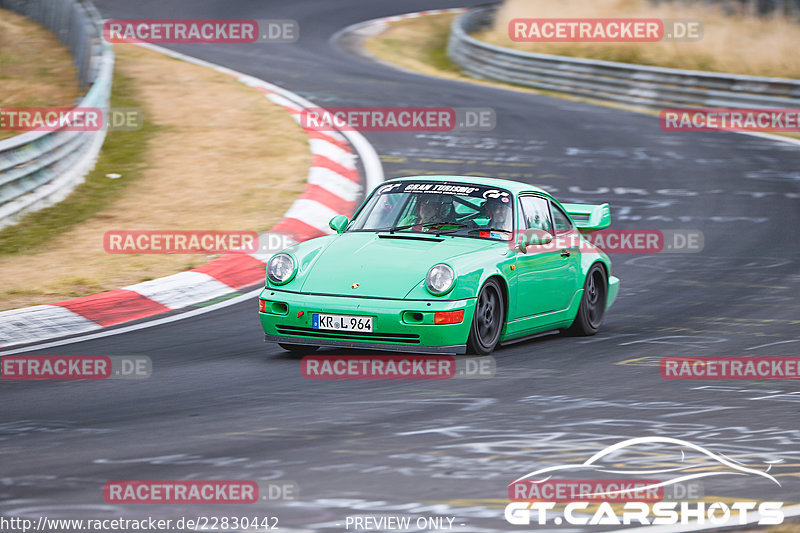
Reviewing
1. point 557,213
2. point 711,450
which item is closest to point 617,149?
point 557,213

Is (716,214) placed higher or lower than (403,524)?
lower

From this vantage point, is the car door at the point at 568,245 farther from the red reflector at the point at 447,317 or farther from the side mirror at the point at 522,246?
the red reflector at the point at 447,317

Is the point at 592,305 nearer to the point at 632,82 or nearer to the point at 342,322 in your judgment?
the point at 342,322

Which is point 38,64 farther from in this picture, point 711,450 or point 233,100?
point 711,450

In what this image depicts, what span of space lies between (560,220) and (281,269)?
2.57 meters

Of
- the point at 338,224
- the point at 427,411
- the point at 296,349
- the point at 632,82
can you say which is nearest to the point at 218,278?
the point at 338,224

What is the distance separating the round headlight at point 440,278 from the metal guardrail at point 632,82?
15593 mm

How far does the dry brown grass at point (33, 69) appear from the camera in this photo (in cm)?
1762

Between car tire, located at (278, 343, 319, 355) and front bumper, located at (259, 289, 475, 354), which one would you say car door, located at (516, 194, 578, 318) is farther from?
car tire, located at (278, 343, 319, 355)

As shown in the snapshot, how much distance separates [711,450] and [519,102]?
674 inches

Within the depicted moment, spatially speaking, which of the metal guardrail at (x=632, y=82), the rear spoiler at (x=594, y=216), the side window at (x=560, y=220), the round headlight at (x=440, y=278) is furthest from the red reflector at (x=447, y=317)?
the metal guardrail at (x=632, y=82)

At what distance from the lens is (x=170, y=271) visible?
1094 centimetres

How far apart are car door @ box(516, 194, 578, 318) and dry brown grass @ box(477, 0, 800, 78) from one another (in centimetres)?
1794

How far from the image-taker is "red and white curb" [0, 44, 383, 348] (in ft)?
29.7
